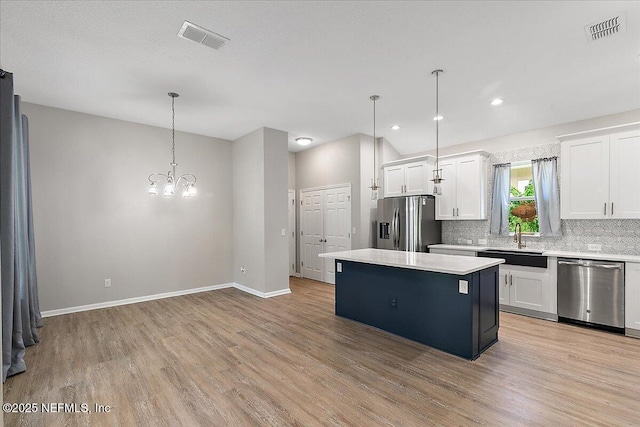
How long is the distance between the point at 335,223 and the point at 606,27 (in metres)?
4.79

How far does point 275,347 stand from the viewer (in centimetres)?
338

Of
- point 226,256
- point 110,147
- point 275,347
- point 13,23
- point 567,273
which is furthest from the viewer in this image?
point 226,256

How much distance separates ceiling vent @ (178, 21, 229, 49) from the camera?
2.67m

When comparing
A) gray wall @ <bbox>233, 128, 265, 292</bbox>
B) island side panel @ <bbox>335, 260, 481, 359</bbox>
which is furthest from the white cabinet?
gray wall @ <bbox>233, 128, 265, 292</bbox>

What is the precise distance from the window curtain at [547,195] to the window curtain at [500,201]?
0.42 m

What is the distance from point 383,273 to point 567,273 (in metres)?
2.49

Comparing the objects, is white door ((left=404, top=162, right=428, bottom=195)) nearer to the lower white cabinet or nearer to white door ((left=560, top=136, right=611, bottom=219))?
the lower white cabinet

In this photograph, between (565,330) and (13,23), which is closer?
(13,23)

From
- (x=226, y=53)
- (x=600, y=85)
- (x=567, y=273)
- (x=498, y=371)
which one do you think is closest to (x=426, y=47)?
(x=226, y=53)

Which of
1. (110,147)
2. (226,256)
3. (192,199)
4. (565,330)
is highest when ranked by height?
(110,147)

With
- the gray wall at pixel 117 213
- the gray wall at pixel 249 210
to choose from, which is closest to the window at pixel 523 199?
the gray wall at pixel 249 210

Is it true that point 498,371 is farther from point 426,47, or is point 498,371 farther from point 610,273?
point 426,47

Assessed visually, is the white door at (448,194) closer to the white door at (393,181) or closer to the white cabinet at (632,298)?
the white door at (393,181)

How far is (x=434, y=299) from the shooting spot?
131 inches
